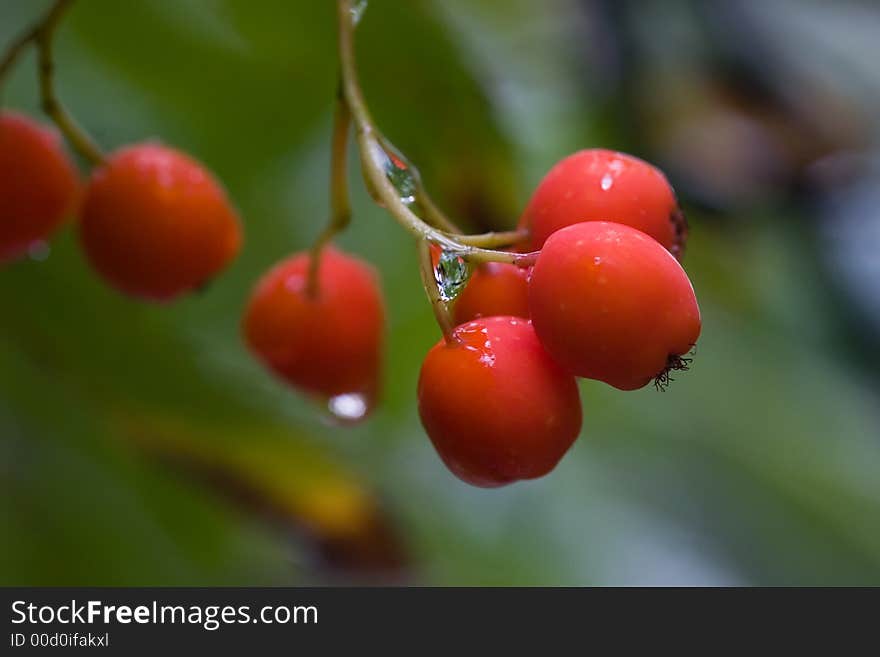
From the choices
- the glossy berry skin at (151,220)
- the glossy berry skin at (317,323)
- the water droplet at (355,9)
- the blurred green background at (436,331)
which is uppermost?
the water droplet at (355,9)

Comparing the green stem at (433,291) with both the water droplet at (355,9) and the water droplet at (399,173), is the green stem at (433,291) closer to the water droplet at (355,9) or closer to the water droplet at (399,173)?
the water droplet at (399,173)

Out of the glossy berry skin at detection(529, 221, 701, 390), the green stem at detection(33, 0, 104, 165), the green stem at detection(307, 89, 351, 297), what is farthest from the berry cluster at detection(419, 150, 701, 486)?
the green stem at detection(33, 0, 104, 165)

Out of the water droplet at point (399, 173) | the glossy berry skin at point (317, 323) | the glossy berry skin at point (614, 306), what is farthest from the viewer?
the glossy berry skin at point (317, 323)

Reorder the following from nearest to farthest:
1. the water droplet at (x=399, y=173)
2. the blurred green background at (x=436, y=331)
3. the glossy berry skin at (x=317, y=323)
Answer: the water droplet at (x=399, y=173) → the glossy berry skin at (x=317, y=323) → the blurred green background at (x=436, y=331)

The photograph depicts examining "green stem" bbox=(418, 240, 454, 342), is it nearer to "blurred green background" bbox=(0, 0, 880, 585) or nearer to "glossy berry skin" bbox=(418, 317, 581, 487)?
"glossy berry skin" bbox=(418, 317, 581, 487)

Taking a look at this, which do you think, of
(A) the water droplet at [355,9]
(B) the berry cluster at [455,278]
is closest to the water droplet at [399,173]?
(B) the berry cluster at [455,278]

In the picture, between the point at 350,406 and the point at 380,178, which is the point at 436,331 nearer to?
the point at 350,406

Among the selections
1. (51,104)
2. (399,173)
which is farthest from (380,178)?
(51,104)
